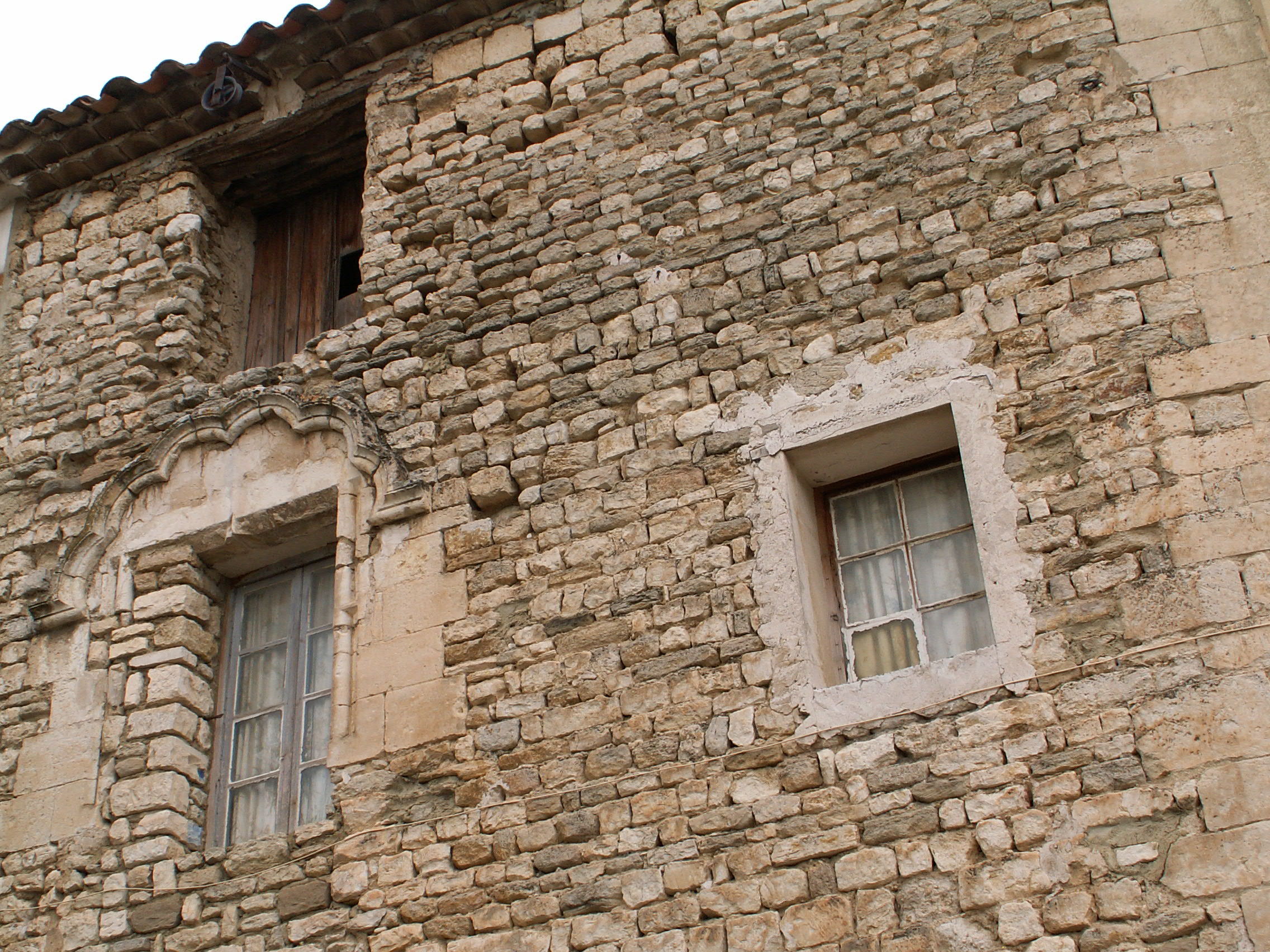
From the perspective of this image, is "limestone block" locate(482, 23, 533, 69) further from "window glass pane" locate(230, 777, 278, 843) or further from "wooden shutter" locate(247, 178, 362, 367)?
"window glass pane" locate(230, 777, 278, 843)

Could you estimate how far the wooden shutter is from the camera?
23.9 feet

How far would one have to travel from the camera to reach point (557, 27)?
702 cm

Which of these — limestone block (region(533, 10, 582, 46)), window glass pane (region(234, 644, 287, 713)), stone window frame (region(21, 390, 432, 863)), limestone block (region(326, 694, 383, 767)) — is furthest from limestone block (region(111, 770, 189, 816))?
limestone block (region(533, 10, 582, 46))

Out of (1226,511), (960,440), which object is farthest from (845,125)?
(1226,511)

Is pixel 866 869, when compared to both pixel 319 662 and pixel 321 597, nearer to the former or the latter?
pixel 319 662

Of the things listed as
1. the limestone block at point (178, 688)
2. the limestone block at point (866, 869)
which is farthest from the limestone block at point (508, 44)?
the limestone block at point (866, 869)

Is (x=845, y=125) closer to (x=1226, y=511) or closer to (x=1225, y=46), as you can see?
(x=1225, y=46)

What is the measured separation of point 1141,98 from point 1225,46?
0.36 metres

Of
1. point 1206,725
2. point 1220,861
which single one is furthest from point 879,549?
point 1220,861

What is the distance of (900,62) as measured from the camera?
241 inches

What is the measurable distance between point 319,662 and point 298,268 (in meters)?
2.27

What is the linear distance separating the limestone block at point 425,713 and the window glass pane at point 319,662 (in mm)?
541

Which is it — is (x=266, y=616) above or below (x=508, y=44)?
below

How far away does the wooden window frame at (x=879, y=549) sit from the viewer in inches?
206
